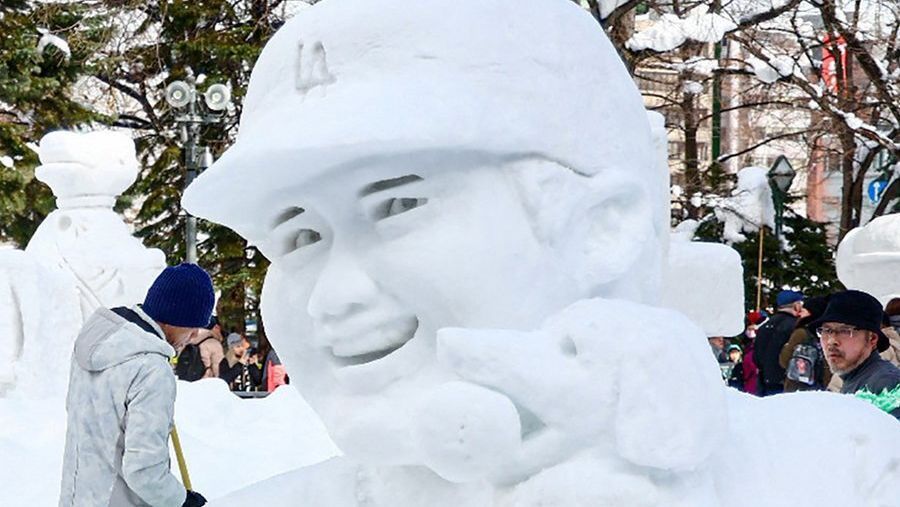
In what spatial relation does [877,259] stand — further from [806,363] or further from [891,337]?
[891,337]

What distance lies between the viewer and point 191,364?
1137cm

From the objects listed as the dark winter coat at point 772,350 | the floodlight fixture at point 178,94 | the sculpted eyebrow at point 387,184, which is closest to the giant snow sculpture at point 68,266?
the dark winter coat at point 772,350

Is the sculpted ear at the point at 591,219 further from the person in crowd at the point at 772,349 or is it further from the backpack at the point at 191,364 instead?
the backpack at the point at 191,364

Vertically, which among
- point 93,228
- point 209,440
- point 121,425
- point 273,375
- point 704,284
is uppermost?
point 704,284

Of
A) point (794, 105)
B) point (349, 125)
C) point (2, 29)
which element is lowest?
point (794, 105)

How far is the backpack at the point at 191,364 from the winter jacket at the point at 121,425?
23.7 feet


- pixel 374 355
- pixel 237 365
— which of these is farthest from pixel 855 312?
pixel 237 365

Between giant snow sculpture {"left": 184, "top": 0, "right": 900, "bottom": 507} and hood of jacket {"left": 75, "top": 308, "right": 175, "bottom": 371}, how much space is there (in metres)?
2.30

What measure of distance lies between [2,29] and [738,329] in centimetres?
1821

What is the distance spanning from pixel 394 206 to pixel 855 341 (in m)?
3.67

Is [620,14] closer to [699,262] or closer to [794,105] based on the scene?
[794,105]

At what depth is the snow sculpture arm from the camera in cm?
165

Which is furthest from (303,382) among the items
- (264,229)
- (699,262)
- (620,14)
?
(620,14)

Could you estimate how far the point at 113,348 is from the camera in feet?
13.6
